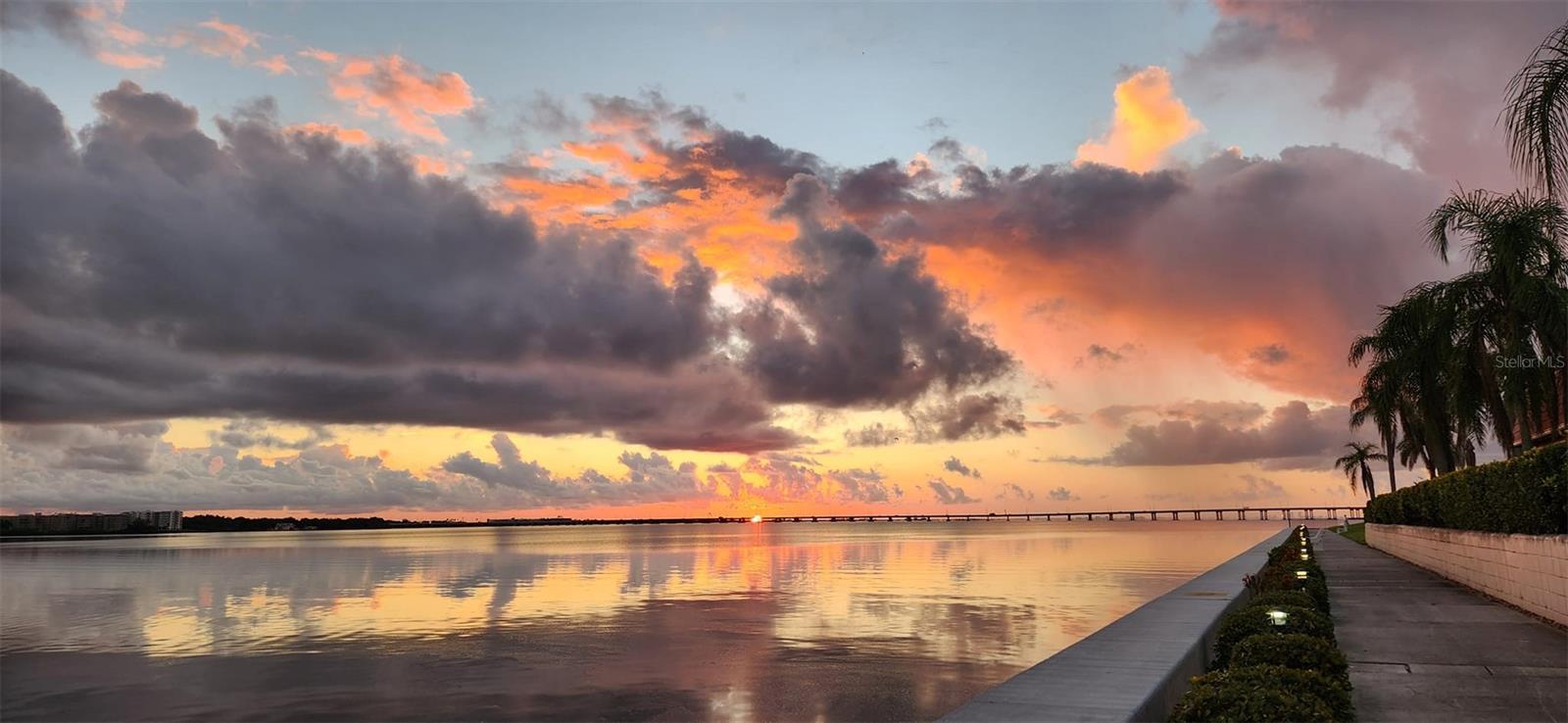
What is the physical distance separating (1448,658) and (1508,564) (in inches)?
316

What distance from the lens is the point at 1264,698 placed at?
843 cm

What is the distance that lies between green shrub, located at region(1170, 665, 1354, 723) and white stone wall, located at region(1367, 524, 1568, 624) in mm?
10711

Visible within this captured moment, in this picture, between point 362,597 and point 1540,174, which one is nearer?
point 1540,174

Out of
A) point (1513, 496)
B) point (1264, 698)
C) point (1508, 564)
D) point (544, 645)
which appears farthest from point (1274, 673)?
point (544, 645)

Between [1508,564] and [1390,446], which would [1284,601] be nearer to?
[1508,564]

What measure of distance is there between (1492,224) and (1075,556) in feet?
122

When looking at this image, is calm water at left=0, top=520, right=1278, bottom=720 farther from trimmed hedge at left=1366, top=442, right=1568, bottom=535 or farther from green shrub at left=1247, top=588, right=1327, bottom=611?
trimmed hedge at left=1366, top=442, right=1568, bottom=535

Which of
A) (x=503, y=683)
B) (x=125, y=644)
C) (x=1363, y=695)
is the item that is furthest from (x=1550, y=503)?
(x=125, y=644)

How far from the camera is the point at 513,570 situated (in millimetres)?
52812

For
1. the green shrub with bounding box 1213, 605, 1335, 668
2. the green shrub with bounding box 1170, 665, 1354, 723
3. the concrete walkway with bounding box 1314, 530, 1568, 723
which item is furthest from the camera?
the green shrub with bounding box 1213, 605, 1335, 668

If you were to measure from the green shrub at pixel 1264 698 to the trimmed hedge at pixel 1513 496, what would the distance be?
1139 cm

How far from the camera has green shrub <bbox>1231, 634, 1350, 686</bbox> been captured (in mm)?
10625

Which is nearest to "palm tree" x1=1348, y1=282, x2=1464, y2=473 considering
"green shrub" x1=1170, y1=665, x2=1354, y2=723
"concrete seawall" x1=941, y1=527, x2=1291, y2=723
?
"concrete seawall" x1=941, y1=527, x2=1291, y2=723

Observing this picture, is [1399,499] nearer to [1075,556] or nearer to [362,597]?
[1075,556]
